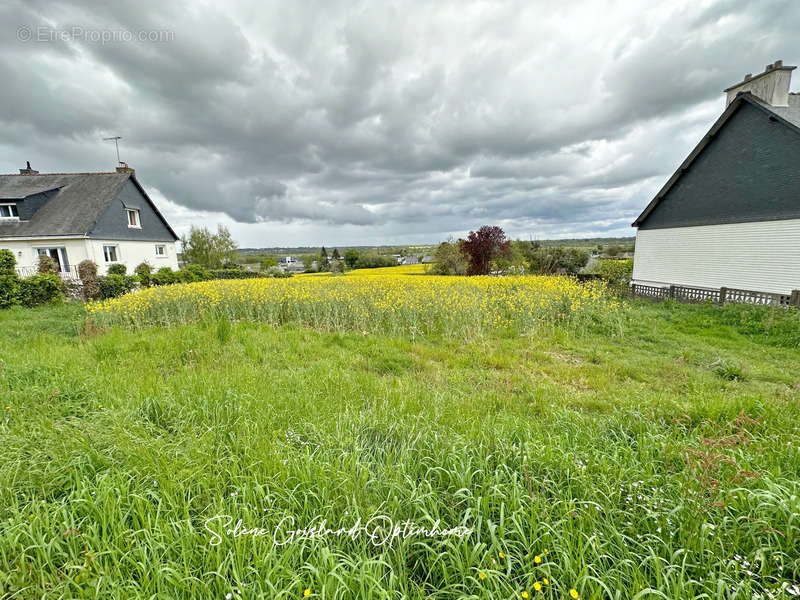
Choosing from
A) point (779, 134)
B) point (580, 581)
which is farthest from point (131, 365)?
point (779, 134)

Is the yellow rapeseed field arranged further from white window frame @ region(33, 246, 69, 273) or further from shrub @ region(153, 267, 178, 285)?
white window frame @ region(33, 246, 69, 273)

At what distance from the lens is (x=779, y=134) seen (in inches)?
450

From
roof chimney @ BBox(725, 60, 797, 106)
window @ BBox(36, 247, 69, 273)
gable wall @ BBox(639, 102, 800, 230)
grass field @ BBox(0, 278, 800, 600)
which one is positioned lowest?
grass field @ BBox(0, 278, 800, 600)

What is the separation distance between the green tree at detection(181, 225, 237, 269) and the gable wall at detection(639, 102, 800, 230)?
45.1m

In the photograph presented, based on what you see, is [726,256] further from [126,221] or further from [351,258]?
[351,258]

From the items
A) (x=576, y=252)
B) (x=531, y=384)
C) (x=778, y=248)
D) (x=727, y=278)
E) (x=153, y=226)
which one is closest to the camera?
(x=531, y=384)

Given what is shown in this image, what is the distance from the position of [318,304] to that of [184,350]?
3877 millimetres

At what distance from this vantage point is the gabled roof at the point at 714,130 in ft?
37.4

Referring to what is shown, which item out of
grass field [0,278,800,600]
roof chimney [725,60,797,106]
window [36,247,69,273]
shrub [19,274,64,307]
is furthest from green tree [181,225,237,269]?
roof chimney [725,60,797,106]

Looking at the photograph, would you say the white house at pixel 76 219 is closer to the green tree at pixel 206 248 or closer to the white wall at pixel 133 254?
the white wall at pixel 133 254

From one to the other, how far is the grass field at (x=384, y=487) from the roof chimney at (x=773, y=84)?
16670 mm

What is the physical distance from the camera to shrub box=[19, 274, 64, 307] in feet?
39.8

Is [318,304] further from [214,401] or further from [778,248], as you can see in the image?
[778,248]

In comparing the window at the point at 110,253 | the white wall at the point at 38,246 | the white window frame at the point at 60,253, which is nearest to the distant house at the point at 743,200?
the window at the point at 110,253
